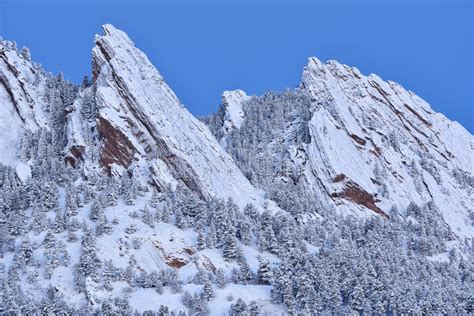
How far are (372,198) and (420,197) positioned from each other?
1117 centimetres

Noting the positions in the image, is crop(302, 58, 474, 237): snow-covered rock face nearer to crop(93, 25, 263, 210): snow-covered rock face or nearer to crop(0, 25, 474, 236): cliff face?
crop(0, 25, 474, 236): cliff face

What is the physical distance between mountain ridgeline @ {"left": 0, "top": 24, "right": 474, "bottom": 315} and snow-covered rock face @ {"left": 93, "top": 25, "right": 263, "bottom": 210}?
25 centimetres

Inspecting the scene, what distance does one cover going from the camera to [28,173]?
10412cm

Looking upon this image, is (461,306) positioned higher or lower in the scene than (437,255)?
lower

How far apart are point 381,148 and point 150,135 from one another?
142 feet

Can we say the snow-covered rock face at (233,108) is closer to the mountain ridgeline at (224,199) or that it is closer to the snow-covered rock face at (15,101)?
the mountain ridgeline at (224,199)

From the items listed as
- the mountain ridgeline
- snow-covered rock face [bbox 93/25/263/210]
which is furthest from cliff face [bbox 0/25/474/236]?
the mountain ridgeline

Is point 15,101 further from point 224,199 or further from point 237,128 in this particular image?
point 237,128

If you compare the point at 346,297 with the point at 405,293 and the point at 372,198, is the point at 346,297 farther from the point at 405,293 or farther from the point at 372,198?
the point at 372,198

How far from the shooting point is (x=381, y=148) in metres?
133

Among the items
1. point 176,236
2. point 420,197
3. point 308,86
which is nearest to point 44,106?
point 176,236

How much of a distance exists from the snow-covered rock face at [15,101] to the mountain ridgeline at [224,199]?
10.2 inches

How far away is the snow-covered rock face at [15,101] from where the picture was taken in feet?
372

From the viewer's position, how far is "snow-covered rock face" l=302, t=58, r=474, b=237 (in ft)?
403
